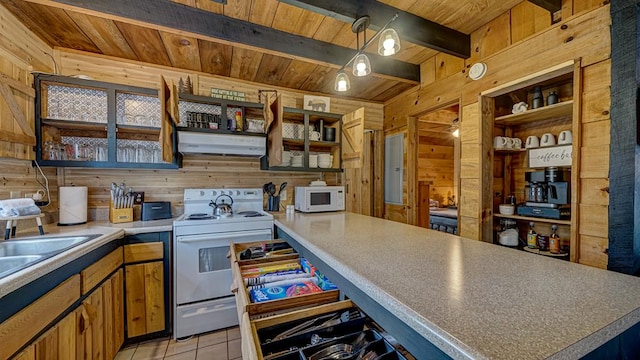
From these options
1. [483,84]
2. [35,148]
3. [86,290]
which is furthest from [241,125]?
[483,84]

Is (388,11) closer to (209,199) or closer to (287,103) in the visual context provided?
(287,103)

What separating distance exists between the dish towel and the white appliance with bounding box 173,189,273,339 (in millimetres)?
795

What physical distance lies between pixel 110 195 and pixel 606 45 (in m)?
3.71

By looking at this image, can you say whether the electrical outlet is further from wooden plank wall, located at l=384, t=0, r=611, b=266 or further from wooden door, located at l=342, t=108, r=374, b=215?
wooden plank wall, located at l=384, t=0, r=611, b=266

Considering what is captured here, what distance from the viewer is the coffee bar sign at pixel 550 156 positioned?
5.99 feet

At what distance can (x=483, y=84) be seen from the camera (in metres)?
2.05

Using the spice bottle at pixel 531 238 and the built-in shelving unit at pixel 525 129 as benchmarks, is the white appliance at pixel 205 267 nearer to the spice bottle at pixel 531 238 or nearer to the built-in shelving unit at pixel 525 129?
the built-in shelving unit at pixel 525 129

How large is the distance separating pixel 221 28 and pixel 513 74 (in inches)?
85.8

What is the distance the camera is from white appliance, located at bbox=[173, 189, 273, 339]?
6.51 feet

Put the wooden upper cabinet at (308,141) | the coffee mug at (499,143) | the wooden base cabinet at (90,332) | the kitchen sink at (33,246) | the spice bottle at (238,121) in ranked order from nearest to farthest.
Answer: the wooden base cabinet at (90,332) → the kitchen sink at (33,246) → the coffee mug at (499,143) → the spice bottle at (238,121) → the wooden upper cabinet at (308,141)

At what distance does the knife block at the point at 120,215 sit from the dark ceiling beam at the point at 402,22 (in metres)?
2.08

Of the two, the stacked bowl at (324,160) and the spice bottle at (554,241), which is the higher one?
the stacked bowl at (324,160)

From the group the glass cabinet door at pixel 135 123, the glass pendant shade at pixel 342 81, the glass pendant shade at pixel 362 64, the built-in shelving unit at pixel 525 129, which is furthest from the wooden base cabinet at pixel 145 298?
the built-in shelving unit at pixel 525 129

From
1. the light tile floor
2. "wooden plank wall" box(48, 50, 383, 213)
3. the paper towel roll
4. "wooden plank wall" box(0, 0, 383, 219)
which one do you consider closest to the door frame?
"wooden plank wall" box(0, 0, 383, 219)
